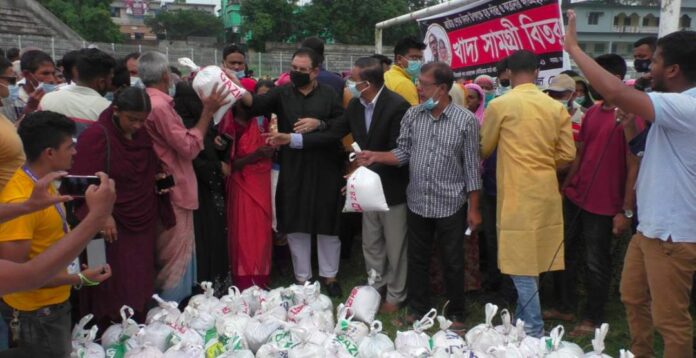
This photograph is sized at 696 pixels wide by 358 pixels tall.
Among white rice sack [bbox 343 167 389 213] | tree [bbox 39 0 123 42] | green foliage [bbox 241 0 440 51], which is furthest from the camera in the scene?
green foliage [bbox 241 0 440 51]

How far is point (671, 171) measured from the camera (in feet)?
8.64

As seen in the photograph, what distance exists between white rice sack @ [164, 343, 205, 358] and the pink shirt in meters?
1.09

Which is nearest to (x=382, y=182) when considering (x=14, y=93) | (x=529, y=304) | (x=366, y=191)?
(x=366, y=191)

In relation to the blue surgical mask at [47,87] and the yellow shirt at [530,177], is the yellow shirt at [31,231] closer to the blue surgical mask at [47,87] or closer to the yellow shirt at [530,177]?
the blue surgical mask at [47,87]

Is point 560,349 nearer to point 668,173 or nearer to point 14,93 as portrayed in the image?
point 668,173

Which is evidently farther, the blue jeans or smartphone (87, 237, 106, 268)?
the blue jeans

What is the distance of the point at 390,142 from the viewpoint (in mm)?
4176

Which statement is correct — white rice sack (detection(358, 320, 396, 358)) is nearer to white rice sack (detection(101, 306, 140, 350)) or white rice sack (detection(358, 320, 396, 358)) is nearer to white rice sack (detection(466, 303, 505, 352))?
white rice sack (detection(466, 303, 505, 352))

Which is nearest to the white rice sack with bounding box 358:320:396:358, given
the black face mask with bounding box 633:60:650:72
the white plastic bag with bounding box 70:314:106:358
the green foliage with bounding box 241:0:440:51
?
the white plastic bag with bounding box 70:314:106:358

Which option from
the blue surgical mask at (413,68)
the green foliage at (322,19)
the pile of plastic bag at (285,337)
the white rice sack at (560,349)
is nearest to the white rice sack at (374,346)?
the pile of plastic bag at (285,337)

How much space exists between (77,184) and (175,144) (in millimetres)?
1067

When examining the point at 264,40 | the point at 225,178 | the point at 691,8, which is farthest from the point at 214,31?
the point at 225,178

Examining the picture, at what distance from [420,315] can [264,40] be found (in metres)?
41.2

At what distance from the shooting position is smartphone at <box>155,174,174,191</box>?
12.1 feet
